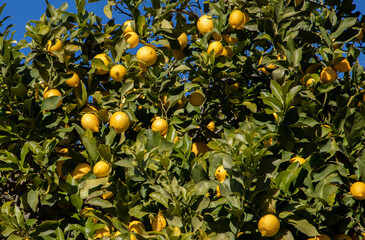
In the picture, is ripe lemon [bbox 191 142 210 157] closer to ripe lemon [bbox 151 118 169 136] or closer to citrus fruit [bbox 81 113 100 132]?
ripe lemon [bbox 151 118 169 136]

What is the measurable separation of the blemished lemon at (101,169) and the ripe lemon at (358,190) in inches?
51.5

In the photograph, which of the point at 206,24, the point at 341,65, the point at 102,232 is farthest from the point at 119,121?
the point at 341,65

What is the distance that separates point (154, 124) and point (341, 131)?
1125 millimetres

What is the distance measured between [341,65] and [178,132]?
1.15 meters

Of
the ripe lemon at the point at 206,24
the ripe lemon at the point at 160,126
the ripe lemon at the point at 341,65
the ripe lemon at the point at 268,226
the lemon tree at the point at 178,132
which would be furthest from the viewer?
the ripe lemon at the point at 206,24

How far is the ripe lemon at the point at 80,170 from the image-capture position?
2393mm

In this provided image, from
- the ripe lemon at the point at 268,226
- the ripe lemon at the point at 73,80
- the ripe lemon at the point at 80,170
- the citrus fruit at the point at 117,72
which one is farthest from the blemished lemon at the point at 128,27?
the ripe lemon at the point at 268,226

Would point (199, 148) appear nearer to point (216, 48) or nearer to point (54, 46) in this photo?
point (216, 48)

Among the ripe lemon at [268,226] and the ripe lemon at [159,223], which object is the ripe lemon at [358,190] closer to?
the ripe lemon at [268,226]

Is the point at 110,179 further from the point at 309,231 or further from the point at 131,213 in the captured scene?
the point at 309,231

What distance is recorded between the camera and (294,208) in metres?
1.92

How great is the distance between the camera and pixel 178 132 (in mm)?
2629

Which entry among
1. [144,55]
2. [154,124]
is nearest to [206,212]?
[154,124]

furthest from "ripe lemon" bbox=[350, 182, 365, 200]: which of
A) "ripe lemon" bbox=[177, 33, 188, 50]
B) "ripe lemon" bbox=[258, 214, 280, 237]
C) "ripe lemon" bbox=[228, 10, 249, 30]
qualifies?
"ripe lemon" bbox=[177, 33, 188, 50]
